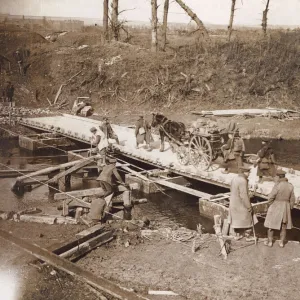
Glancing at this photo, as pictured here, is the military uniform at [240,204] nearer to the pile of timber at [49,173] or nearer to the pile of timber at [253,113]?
the pile of timber at [49,173]

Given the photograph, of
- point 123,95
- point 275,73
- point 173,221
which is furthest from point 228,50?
point 173,221

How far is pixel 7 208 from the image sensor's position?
1351cm

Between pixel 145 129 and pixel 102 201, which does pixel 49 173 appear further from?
pixel 102 201

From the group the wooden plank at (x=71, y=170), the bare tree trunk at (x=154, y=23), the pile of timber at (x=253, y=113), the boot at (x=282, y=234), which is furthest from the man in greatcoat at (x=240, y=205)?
the bare tree trunk at (x=154, y=23)

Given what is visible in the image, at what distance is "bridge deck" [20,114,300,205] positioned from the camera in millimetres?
13242

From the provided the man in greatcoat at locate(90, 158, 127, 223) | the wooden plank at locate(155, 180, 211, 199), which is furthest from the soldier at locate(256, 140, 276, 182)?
the man in greatcoat at locate(90, 158, 127, 223)

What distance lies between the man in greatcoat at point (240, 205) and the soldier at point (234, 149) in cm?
386

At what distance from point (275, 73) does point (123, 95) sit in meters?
12.1

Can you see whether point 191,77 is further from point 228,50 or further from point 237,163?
point 237,163

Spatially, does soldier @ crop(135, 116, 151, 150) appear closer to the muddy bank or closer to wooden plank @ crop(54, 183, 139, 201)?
wooden plank @ crop(54, 183, 139, 201)

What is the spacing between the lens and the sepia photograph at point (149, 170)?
7910mm

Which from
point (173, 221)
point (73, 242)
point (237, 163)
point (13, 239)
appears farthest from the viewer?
point (237, 163)

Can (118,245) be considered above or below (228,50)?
below

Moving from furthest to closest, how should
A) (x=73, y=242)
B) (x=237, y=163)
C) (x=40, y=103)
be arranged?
(x=40, y=103), (x=237, y=163), (x=73, y=242)
